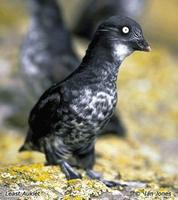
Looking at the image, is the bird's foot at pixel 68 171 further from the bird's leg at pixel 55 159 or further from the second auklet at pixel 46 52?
the second auklet at pixel 46 52

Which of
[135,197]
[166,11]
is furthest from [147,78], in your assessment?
[166,11]

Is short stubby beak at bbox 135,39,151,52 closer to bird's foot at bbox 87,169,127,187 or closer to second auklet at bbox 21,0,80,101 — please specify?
bird's foot at bbox 87,169,127,187

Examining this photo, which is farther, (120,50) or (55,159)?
(55,159)

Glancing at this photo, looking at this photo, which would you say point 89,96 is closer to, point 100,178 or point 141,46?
point 141,46

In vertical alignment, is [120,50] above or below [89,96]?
above

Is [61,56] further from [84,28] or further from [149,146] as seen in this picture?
[84,28]

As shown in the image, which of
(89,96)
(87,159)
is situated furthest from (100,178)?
(89,96)

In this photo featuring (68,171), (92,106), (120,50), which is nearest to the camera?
(92,106)

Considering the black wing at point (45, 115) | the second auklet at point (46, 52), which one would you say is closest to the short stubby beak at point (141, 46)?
the black wing at point (45, 115)
